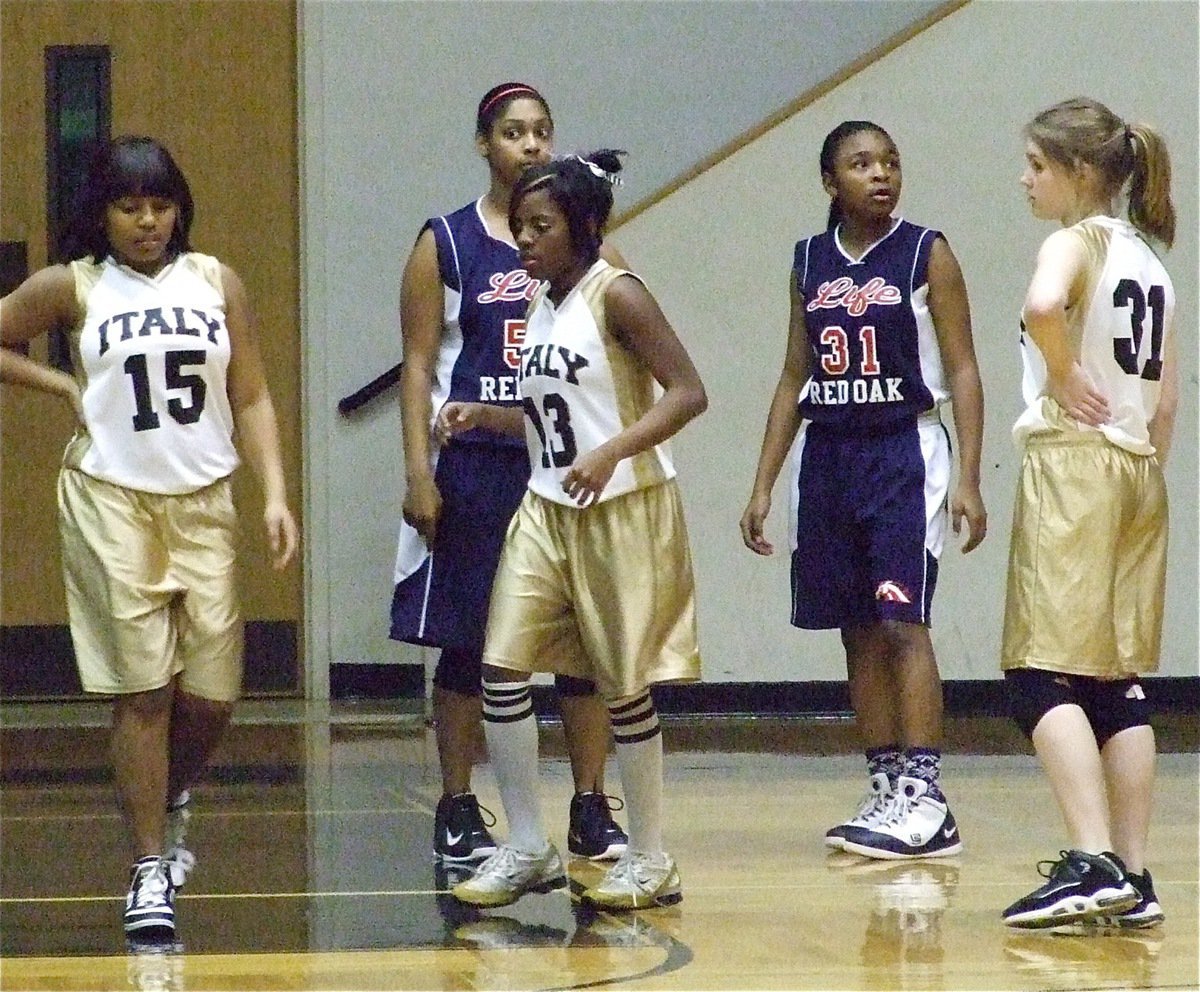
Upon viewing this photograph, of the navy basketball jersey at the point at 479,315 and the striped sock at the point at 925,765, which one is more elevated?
the navy basketball jersey at the point at 479,315

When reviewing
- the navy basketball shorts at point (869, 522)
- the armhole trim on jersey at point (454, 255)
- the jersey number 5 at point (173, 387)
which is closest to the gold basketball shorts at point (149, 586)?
the jersey number 5 at point (173, 387)

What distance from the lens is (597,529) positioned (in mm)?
3742

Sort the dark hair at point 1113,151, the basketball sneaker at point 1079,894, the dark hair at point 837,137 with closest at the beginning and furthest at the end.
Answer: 1. the basketball sneaker at point 1079,894
2. the dark hair at point 1113,151
3. the dark hair at point 837,137

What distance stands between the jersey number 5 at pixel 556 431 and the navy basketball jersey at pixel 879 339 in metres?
1.03

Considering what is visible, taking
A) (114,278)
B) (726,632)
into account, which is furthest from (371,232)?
(114,278)

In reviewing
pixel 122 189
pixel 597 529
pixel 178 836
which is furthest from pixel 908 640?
A: pixel 122 189

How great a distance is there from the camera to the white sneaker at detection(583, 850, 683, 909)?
374 centimetres

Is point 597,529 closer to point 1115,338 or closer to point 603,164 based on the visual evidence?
point 603,164

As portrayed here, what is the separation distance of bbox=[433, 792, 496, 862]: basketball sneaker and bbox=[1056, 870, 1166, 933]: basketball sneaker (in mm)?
1186

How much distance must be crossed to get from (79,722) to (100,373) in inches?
142

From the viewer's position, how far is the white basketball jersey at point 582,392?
375 cm

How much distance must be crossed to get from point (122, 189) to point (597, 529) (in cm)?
99

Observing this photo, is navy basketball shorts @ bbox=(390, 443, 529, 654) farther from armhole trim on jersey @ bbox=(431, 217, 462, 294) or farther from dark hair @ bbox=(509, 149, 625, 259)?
dark hair @ bbox=(509, 149, 625, 259)

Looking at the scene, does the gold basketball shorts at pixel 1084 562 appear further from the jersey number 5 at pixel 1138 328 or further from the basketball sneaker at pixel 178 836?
the basketball sneaker at pixel 178 836
